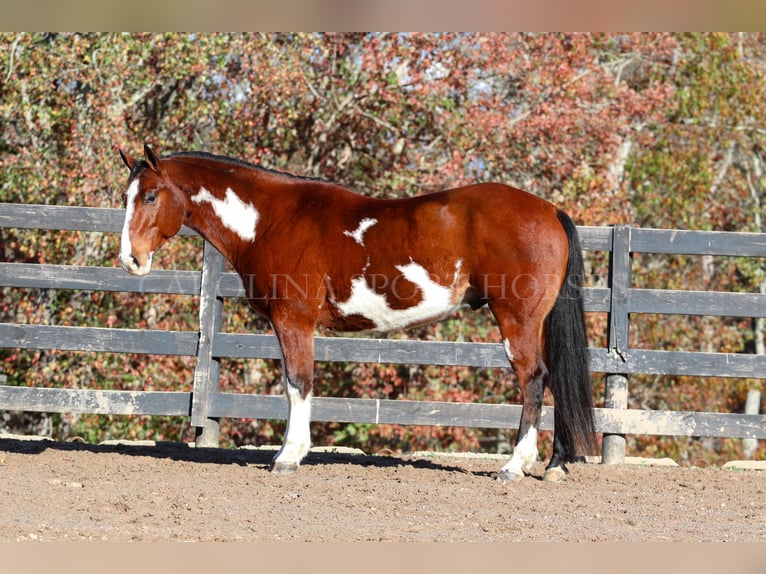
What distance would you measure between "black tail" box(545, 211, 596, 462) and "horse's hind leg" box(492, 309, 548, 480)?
122mm

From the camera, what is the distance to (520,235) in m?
4.99

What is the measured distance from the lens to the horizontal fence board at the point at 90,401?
6.25 m

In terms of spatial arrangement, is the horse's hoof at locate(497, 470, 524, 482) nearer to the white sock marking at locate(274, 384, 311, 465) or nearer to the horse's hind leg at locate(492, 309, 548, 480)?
the horse's hind leg at locate(492, 309, 548, 480)

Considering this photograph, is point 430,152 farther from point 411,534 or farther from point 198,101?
point 411,534

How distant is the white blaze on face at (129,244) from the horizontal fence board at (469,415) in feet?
4.69

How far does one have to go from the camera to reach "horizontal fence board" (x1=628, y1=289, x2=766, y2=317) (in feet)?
20.1

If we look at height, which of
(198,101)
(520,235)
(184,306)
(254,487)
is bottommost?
(254,487)

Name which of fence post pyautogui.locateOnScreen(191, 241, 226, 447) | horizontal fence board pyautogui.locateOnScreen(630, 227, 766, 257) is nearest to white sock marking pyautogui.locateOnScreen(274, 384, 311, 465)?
fence post pyautogui.locateOnScreen(191, 241, 226, 447)

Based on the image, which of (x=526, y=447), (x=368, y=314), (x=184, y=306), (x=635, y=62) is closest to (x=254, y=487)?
(x=368, y=314)

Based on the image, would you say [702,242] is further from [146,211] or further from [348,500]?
[146,211]

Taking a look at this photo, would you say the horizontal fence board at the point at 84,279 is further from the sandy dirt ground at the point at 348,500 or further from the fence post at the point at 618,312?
the fence post at the point at 618,312

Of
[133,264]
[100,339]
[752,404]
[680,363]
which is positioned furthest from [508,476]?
[752,404]

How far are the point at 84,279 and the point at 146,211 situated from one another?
4.40 ft

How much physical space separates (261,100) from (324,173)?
1.11 m
